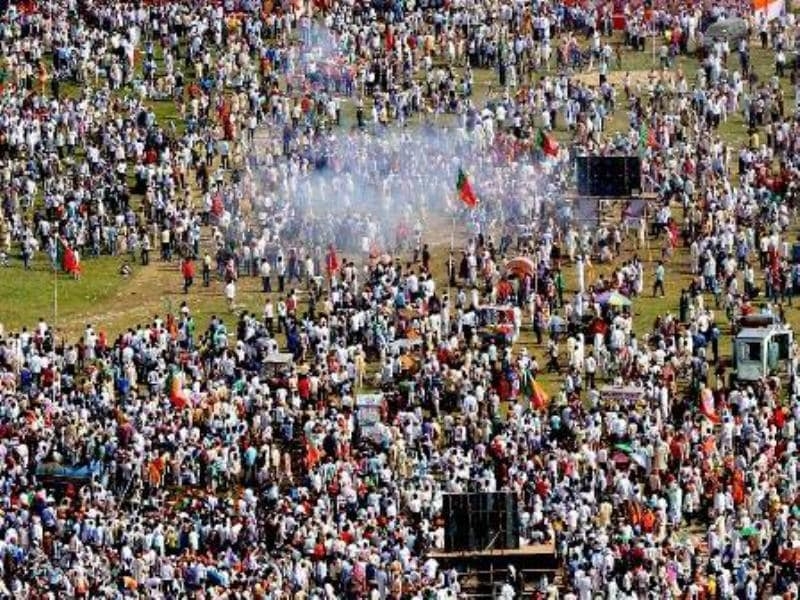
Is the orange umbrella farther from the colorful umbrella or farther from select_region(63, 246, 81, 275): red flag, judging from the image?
select_region(63, 246, 81, 275): red flag

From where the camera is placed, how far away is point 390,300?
9944 cm

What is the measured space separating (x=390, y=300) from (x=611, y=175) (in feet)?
33.4

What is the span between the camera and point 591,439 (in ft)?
295

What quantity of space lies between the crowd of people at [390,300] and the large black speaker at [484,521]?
3.26ft

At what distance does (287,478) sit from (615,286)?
14.7 metres

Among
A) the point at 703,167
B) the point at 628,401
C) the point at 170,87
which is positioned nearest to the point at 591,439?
the point at 628,401

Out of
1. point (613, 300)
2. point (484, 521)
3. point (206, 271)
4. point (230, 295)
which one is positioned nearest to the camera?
point (484, 521)

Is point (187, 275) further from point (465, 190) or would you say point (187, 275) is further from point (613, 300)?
point (613, 300)

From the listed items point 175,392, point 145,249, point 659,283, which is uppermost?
point 145,249

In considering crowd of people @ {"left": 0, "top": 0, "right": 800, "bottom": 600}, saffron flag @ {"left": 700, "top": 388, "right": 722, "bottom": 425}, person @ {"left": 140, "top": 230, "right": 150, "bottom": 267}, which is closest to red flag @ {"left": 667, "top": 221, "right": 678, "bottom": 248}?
crowd of people @ {"left": 0, "top": 0, "right": 800, "bottom": 600}

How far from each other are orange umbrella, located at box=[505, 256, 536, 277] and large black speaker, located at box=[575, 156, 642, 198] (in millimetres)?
5418

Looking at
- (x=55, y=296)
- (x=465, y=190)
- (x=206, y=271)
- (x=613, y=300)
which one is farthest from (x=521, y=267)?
(x=55, y=296)

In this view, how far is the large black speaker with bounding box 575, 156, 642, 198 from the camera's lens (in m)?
106

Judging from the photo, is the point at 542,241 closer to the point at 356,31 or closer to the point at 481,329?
the point at 481,329
